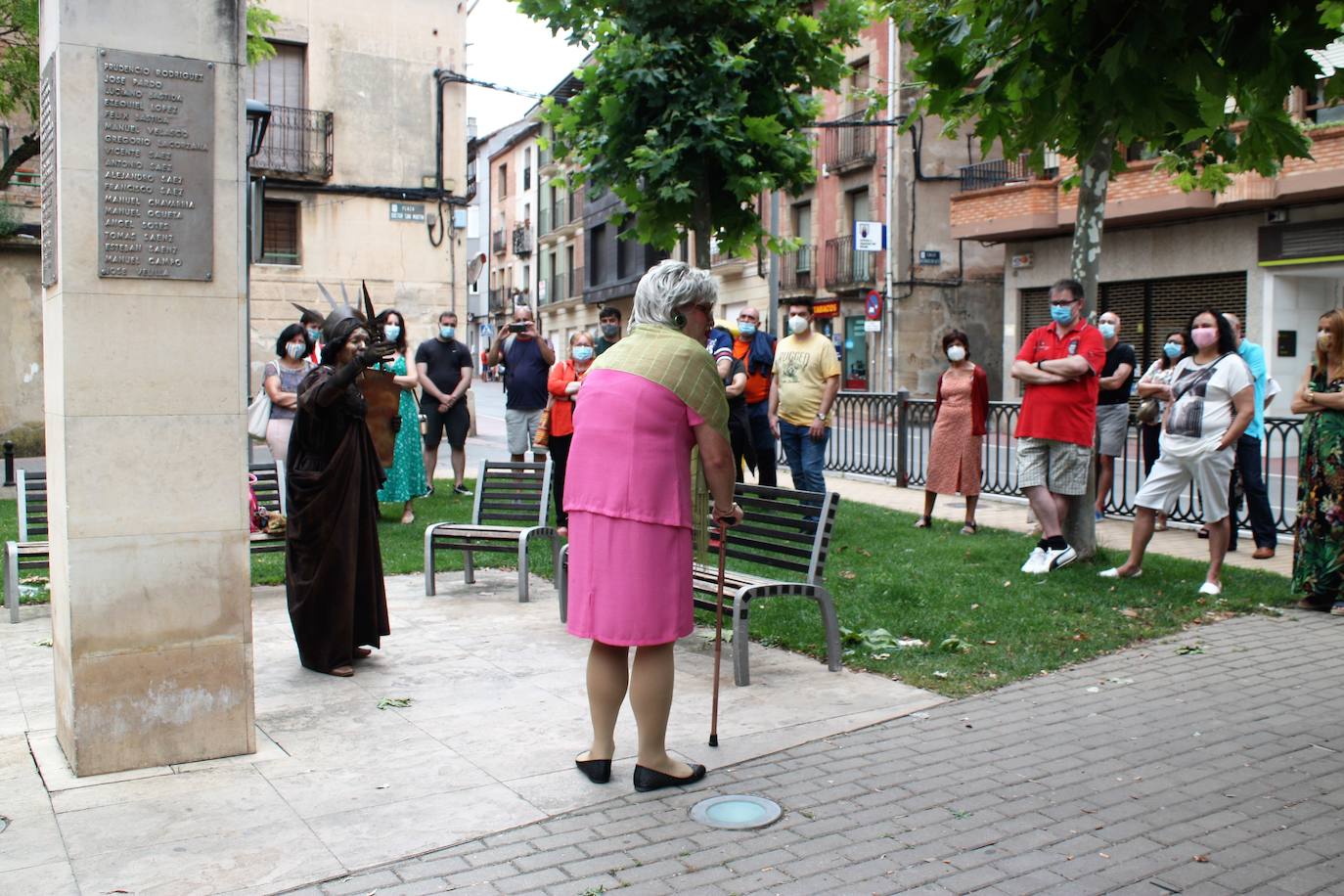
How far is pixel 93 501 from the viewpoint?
4.50 meters

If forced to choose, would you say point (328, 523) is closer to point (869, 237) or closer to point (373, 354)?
point (373, 354)

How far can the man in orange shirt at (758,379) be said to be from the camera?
10.5 meters

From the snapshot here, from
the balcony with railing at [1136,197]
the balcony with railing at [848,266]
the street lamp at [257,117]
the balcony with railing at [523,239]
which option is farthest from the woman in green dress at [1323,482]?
the balcony with railing at [523,239]

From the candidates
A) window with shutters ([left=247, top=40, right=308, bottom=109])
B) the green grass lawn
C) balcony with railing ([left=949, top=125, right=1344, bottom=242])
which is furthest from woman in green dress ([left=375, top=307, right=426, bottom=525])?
window with shutters ([left=247, top=40, right=308, bottom=109])

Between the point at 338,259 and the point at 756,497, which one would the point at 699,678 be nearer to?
the point at 756,497

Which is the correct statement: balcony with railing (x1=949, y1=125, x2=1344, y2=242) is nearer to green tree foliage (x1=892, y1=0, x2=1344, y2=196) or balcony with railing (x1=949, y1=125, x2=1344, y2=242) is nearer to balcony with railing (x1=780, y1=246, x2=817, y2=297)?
balcony with railing (x1=780, y1=246, x2=817, y2=297)

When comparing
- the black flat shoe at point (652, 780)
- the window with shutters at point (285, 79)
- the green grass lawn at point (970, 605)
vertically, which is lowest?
the black flat shoe at point (652, 780)

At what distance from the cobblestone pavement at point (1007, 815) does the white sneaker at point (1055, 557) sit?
2.72 m

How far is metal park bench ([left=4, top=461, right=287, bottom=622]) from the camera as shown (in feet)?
23.7

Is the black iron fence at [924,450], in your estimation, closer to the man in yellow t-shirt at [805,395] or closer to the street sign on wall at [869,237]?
the man in yellow t-shirt at [805,395]

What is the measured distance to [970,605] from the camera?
7.41m

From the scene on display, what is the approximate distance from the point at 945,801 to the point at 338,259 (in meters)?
22.2

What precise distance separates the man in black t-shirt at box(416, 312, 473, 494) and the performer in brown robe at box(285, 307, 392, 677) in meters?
6.60

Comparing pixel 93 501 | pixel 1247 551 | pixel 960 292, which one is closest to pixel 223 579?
pixel 93 501
